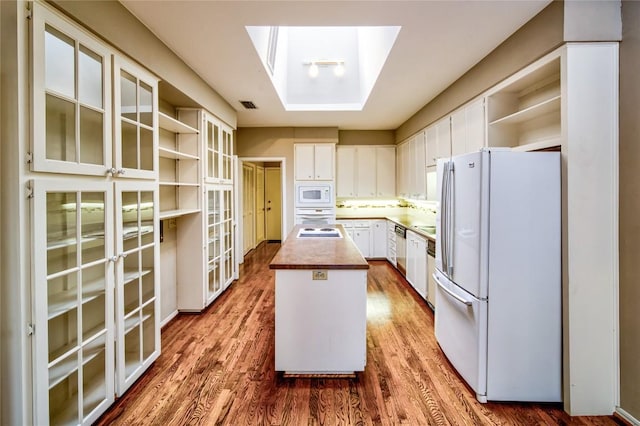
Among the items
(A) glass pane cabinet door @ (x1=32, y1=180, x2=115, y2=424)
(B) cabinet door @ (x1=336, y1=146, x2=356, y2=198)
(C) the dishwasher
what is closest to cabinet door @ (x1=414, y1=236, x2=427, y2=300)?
(C) the dishwasher

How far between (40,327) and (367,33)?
4.06 metres

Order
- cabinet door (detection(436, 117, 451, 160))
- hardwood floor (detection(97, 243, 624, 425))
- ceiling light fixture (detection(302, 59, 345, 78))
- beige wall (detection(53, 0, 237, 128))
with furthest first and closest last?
ceiling light fixture (detection(302, 59, 345, 78)) < cabinet door (detection(436, 117, 451, 160)) < hardwood floor (detection(97, 243, 624, 425)) < beige wall (detection(53, 0, 237, 128))

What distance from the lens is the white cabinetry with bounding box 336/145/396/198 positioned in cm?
601

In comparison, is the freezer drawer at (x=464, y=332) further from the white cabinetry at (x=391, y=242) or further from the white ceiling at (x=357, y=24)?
the white cabinetry at (x=391, y=242)

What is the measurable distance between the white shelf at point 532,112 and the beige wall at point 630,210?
0.36 m

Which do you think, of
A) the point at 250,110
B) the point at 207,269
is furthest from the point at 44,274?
the point at 250,110

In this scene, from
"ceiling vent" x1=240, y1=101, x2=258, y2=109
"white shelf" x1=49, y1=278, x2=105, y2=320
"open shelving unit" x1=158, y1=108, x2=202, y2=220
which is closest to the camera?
"white shelf" x1=49, y1=278, x2=105, y2=320

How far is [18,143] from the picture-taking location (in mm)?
1359

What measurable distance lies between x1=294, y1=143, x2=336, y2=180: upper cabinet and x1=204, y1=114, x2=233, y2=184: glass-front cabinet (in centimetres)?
152

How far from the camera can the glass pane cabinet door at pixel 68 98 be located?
143 centimetres

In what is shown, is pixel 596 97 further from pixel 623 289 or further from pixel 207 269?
pixel 207 269

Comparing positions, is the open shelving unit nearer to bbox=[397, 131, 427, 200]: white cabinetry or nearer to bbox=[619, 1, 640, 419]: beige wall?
bbox=[397, 131, 427, 200]: white cabinetry

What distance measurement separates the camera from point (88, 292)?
1773 mm

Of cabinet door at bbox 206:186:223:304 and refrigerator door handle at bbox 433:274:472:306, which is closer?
refrigerator door handle at bbox 433:274:472:306
